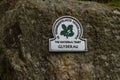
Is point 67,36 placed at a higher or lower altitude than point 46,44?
higher

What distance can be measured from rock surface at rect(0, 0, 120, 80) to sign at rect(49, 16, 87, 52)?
10cm

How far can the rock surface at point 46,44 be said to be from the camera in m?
6.11

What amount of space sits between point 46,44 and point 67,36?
41 cm

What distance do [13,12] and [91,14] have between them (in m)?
1.45

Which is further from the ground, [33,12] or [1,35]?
[33,12]

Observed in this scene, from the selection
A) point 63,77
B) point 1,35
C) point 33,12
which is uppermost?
point 33,12

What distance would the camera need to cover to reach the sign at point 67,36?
6.18 metres

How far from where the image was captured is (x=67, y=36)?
20.5 feet

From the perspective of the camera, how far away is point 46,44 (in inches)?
244

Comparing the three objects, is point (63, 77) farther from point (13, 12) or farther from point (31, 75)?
point (13, 12)

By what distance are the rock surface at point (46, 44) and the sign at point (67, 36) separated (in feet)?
0.33

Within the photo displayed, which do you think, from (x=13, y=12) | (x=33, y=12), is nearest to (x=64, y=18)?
(x=33, y=12)

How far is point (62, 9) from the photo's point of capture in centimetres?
639

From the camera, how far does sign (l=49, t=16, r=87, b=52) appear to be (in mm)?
6184
